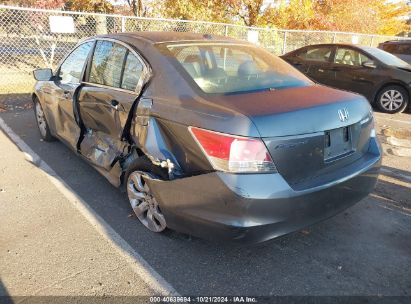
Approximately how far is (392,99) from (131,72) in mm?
7044

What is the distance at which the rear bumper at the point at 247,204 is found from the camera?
2.36m

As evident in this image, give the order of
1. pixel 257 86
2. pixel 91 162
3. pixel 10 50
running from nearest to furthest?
Result: pixel 257 86 → pixel 91 162 → pixel 10 50

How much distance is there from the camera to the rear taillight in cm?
235

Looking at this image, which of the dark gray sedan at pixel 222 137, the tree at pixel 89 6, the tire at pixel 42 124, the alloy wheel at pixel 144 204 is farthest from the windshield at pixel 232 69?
the tree at pixel 89 6

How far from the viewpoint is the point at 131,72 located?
3.36 meters

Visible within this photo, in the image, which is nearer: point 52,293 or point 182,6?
point 52,293

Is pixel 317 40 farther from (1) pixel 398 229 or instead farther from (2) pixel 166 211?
(2) pixel 166 211

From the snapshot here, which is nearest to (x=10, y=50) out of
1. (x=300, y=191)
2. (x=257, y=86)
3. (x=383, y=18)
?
(x=257, y=86)

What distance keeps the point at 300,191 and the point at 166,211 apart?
3.34 ft

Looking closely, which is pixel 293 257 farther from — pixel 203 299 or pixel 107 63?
pixel 107 63

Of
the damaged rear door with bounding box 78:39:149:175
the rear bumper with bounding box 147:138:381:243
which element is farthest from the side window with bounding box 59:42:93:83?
the rear bumper with bounding box 147:138:381:243

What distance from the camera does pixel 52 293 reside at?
2516 mm

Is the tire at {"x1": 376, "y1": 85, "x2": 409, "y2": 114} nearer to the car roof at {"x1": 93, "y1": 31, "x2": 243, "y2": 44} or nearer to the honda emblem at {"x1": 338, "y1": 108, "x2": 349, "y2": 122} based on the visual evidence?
the car roof at {"x1": 93, "y1": 31, "x2": 243, "y2": 44}

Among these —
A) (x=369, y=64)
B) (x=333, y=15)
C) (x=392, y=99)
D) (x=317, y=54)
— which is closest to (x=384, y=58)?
(x=369, y=64)
